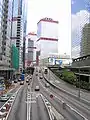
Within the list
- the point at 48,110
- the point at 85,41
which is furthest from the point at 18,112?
the point at 85,41

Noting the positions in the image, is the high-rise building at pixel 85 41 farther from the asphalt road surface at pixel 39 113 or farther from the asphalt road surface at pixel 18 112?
the asphalt road surface at pixel 39 113

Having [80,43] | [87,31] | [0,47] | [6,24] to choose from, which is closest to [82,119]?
[0,47]

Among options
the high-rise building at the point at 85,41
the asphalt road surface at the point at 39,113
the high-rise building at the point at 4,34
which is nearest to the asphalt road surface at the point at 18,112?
the asphalt road surface at the point at 39,113

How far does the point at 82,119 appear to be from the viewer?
29.6 metres

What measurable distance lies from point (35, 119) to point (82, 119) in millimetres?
5948

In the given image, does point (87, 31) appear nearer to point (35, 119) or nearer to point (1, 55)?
point (1, 55)

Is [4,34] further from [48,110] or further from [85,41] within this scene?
[48,110]

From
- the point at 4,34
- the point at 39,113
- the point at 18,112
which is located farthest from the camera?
the point at 4,34

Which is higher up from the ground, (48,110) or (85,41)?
(85,41)

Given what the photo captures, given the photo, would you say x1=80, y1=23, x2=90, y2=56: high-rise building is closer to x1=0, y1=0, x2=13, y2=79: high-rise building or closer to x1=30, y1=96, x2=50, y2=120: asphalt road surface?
x1=0, y1=0, x2=13, y2=79: high-rise building

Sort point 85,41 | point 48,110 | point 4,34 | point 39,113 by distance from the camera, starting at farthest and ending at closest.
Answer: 1. point 85,41
2. point 4,34
3. point 48,110
4. point 39,113

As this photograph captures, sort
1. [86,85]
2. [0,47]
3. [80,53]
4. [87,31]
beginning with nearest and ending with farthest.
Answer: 1. [86,85]
2. [0,47]
3. [87,31]
4. [80,53]

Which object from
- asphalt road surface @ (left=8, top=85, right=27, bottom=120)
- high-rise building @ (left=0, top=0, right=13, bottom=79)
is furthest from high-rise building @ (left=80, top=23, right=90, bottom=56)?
asphalt road surface @ (left=8, top=85, right=27, bottom=120)

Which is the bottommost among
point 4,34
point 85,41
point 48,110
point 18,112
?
point 18,112
